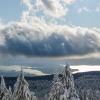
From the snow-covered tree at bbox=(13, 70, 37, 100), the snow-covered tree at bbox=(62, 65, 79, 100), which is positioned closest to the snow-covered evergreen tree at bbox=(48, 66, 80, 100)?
the snow-covered tree at bbox=(62, 65, 79, 100)

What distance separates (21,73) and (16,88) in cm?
190

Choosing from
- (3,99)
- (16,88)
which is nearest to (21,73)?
(16,88)

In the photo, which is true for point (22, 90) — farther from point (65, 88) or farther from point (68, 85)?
point (68, 85)

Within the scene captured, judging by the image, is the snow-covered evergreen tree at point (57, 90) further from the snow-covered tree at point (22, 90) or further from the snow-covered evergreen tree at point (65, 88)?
the snow-covered tree at point (22, 90)

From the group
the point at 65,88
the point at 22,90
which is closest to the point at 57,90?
the point at 65,88

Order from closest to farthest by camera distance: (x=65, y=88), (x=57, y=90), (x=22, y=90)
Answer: (x=65, y=88)
(x=57, y=90)
(x=22, y=90)

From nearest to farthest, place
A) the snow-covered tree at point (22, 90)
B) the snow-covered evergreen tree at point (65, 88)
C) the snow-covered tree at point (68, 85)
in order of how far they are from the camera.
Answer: the snow-covered tree at point (68, 85) < the snow-covered evergreen tree at point (65, 88) < the snow-covered tree at point (22, 90)

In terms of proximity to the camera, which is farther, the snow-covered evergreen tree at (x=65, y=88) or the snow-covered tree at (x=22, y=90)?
the snow-covered tree at (x=22, y=90)

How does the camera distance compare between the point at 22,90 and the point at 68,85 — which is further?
the point at 22,90

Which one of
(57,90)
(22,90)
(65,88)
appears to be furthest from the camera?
(22,90)

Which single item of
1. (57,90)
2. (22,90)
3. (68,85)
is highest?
(68,85)

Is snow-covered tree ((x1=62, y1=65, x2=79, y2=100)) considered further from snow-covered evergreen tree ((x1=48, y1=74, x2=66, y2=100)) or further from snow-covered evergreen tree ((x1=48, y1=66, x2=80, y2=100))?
snow-covered evergreen tree ((x1=48, y1=74, x2=66, y2=100))

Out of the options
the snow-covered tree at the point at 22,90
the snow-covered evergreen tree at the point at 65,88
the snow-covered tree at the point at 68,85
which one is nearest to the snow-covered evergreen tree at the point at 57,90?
the snow-covered evergreen tree at the point at 65,88

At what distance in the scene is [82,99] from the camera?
577ft
